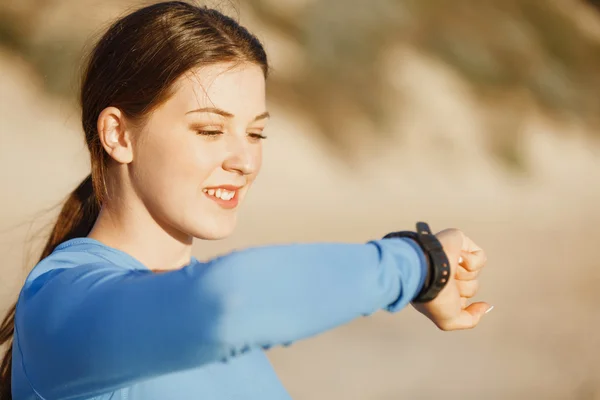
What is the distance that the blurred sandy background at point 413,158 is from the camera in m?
4.48

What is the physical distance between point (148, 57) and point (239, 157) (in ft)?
0.83

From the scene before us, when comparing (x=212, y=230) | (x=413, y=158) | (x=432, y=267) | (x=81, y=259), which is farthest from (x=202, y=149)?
(x=413, y=158)

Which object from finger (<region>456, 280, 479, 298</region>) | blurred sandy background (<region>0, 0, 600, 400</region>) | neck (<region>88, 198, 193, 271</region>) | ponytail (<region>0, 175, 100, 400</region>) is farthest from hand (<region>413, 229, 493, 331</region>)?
blurred sandy background (<region>0, 0, 600, 400</region>)

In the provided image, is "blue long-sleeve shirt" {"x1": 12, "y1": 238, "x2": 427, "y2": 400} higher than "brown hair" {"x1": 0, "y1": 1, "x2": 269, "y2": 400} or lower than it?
lower

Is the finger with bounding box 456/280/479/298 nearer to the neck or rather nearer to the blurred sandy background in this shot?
the neck

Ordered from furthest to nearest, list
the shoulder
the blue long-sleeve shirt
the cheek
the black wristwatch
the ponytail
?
the ponytail → the cheek → the shoulder → the black wristwatch → the blue long-sleeve shirt

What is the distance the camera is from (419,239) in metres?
1.06

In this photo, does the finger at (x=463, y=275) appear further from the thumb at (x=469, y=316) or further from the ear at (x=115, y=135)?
the ear at (x=115, y=135)

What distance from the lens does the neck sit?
4.59 ft

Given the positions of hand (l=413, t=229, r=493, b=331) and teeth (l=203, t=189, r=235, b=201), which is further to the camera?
teeth (l=203, t=189, r=235, b=201)

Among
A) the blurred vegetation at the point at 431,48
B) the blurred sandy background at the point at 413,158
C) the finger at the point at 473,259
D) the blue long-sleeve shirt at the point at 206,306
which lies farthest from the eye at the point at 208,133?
the blurred vegetation at the point at 431,48

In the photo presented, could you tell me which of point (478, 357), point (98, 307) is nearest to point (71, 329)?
point (98, 307)

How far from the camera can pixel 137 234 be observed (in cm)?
140

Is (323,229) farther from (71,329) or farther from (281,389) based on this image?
(71,329)
